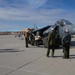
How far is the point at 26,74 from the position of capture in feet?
26.0

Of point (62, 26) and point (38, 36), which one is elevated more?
point (62, 26)

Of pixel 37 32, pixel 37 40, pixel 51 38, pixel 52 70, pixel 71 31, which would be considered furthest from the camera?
pixel 37 32

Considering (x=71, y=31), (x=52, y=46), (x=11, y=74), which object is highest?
(x=71, y=31)

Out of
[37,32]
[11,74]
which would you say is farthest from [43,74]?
[37,32]

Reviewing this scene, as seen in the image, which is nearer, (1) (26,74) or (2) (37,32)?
(1) (26,74)

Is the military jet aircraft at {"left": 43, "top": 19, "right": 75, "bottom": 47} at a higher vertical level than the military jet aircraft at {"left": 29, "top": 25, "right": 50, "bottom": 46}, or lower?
higher

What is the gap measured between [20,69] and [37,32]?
47.7ft

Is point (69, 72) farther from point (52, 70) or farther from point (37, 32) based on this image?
point (37, 32)

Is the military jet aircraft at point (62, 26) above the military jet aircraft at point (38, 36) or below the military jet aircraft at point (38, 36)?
above

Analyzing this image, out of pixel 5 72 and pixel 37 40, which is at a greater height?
pixel 37 40

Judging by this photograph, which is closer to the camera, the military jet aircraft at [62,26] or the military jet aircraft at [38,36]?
the military jet aircraft at [62,26]

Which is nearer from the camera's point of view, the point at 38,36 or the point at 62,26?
the point at 62,26

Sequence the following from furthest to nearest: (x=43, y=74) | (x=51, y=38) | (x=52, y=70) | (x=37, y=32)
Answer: (x=37, y=32) → (x=51, y=38) → (x=52, y=70) → (x=43, y=74)

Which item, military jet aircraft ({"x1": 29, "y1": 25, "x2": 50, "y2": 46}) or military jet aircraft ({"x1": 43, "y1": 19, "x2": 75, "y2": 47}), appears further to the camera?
military jet aircraft ({"x1": 29, "y1": 25, "x2": 50, "y2": 46})
